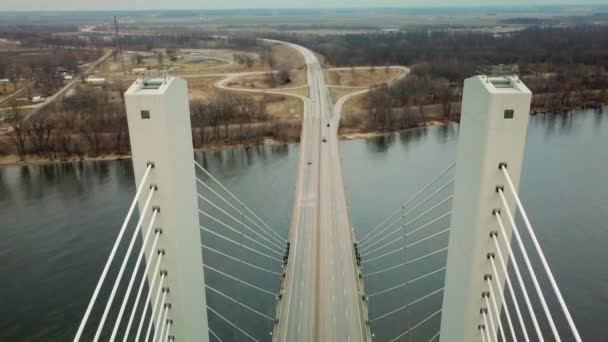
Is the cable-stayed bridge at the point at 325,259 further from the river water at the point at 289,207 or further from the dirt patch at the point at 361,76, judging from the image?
the dirt patch at the point at 361,76

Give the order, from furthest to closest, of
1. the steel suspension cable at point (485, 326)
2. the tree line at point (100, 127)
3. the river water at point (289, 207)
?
the tree line at point (100, 127), the river water at point (289, 207), the steel suspension cable at point (485, 326)

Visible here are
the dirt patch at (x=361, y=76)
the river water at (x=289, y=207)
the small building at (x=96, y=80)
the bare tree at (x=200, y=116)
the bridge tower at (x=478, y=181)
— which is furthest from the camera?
the dirt patch at (x=361, y=76)

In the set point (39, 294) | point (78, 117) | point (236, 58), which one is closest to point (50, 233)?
point (39, 294)

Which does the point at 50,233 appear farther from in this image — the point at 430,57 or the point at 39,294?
the point at 430,57

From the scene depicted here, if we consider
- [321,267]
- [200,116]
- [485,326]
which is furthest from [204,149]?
[485,326]

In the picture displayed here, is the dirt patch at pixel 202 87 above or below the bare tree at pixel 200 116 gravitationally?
above

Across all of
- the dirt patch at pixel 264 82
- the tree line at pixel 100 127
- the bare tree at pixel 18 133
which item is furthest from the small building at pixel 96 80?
the dirt patch at pixel 264 82
